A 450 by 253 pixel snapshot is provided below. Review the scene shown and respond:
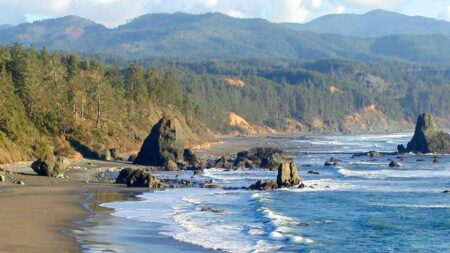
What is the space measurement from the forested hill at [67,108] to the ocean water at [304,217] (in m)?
15.6

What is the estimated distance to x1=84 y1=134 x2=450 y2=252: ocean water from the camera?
35.4m

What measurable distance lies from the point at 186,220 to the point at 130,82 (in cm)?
8340

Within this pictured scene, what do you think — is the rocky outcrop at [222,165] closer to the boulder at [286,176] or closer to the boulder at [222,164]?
the boulder at [222,164]

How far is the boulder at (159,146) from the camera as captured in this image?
8194 cm

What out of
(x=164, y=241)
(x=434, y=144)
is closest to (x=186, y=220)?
(x=164, y=241)

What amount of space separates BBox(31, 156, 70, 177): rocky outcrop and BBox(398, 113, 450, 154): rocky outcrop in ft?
188

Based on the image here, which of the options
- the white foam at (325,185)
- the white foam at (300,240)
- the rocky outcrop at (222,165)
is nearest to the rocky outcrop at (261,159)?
the rocky outcrop at (222,165)

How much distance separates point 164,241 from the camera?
35250 mm

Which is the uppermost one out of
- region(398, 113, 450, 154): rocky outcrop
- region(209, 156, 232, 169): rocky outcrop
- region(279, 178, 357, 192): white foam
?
region(398, 113, 450, 154): rocky outcrop

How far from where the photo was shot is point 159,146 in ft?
271

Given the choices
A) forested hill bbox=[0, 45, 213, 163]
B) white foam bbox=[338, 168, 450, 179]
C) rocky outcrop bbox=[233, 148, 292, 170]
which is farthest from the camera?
rocky outcrop bbox=[233, 148, 292, 170]

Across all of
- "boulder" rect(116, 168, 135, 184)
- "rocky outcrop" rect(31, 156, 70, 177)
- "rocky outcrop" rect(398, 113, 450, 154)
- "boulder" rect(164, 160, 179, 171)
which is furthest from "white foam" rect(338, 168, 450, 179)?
"rocky outcrop" rect(398, 113, 450, 154)

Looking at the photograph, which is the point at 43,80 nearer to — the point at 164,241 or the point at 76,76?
the point at 76,76

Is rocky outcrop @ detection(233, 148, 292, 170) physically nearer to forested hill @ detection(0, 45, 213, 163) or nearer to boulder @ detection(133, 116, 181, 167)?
boulder @ detection(133, 116, 181, 167)
